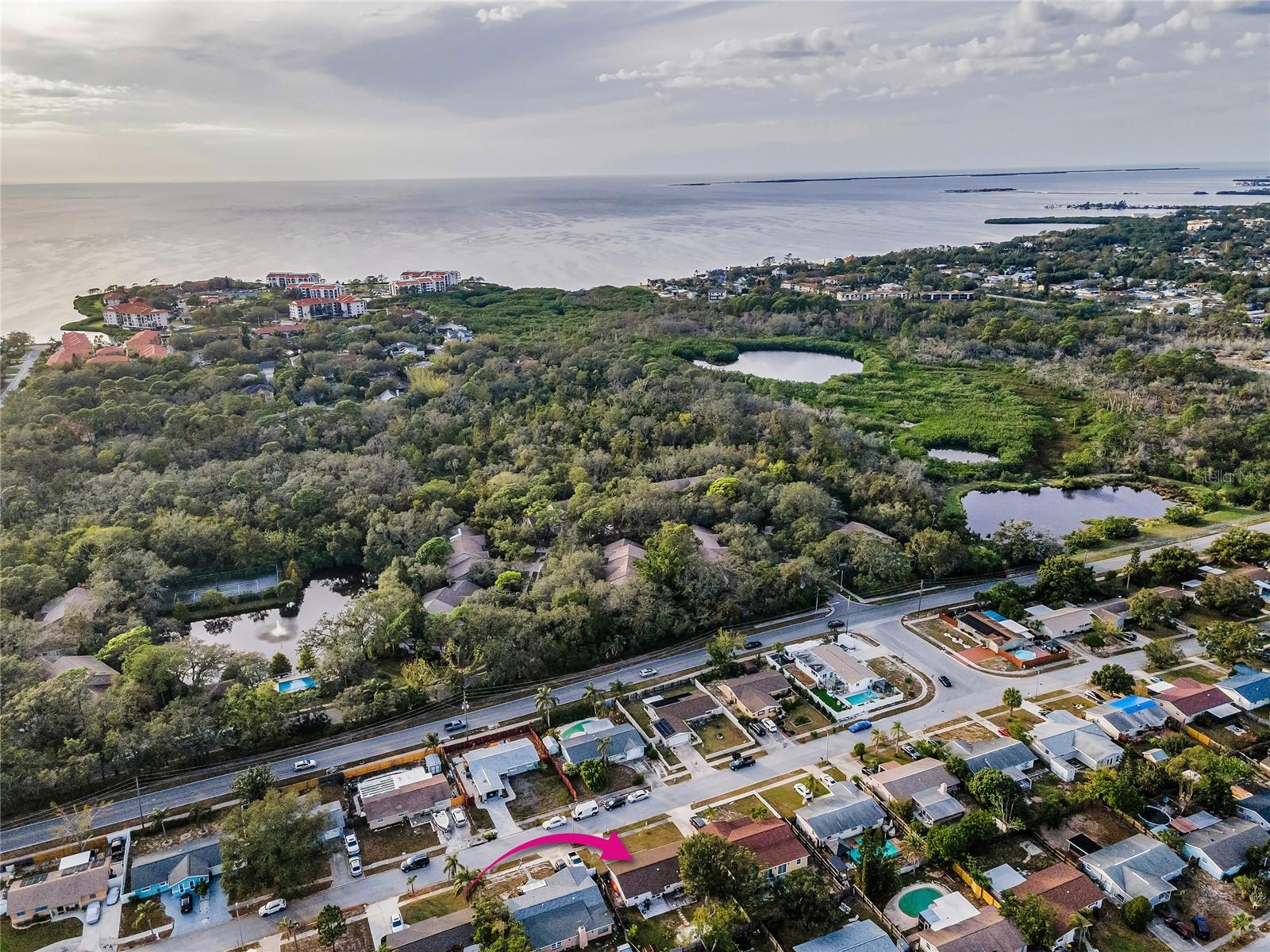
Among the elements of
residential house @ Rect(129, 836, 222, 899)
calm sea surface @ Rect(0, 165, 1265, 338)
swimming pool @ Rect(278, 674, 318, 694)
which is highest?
calm sea surface @ Rect(0, 165, 1265, 338)

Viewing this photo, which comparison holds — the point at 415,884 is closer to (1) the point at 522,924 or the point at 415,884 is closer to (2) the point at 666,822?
(1) the point at 522,924

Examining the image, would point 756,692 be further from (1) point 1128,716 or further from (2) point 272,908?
(2) point 272,908

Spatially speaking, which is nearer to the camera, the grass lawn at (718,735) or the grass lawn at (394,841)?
the grass lawn at (394,841)

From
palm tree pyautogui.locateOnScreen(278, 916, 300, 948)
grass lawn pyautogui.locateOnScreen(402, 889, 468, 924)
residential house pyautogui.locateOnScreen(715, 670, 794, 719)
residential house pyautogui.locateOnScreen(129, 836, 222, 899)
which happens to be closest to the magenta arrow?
grass lawn pyautogui.locateOnScreen(402, 889, 468, 924)

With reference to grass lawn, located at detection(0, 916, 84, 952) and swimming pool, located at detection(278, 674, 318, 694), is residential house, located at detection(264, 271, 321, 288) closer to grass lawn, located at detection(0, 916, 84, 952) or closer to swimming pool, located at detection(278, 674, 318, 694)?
swimming pool, located at detection(278, 674, 318, 694)

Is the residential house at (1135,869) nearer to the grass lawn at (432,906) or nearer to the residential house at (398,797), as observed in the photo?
the grass lawn at (432,906)

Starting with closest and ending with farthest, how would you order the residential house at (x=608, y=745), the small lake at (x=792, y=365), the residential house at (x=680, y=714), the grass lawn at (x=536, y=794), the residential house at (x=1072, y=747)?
1. the grass lawn at (x=536, y=794)
2. the residential house at (x=1072, y=747)
3. the residential house at (x=608, y=745)
4. the residential house at (x=680, y=714)
5. the small lake at (x=792, y=365)

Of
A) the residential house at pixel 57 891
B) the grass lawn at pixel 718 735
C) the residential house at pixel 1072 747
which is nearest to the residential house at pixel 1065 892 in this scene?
the residential house at pixel 1072 747
